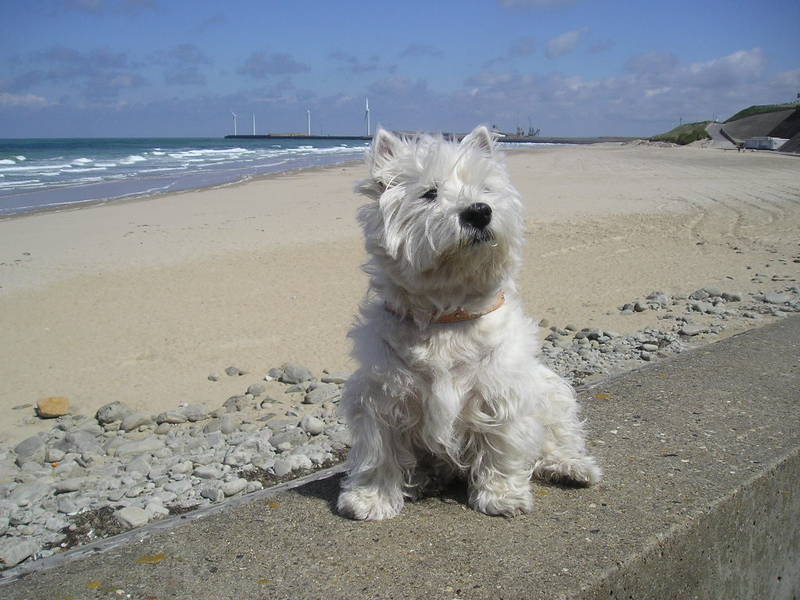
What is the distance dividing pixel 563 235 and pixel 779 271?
486 cm

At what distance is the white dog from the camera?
9.35ft

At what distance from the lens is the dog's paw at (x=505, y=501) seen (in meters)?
3.00

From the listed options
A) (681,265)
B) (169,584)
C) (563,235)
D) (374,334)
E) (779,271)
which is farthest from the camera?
(563,235)

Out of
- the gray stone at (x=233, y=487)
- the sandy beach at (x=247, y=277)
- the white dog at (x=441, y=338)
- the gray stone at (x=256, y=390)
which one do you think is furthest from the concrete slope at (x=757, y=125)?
the white dog at (x=441, y=338)

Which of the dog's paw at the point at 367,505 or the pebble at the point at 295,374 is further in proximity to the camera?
the pebble at the point at 295,374

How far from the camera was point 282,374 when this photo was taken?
7.68 metres

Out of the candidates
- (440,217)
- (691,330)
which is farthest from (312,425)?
(691,330)

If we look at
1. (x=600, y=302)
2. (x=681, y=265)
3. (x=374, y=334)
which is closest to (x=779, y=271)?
(x=681, y=265)

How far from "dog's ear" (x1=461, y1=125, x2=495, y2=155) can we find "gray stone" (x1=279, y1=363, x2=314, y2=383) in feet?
15.7

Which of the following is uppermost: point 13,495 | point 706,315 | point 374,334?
point 374,334

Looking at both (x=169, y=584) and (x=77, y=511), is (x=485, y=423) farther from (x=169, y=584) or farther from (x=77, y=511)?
(x=77, y=511)

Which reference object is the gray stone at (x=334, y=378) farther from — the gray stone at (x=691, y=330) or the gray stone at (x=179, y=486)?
the gray stone at (x=691, y=330)

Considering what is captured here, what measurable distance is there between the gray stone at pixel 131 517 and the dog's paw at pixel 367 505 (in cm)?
166

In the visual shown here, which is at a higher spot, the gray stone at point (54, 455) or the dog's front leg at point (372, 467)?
the dog's front leg at point (372, 467)
